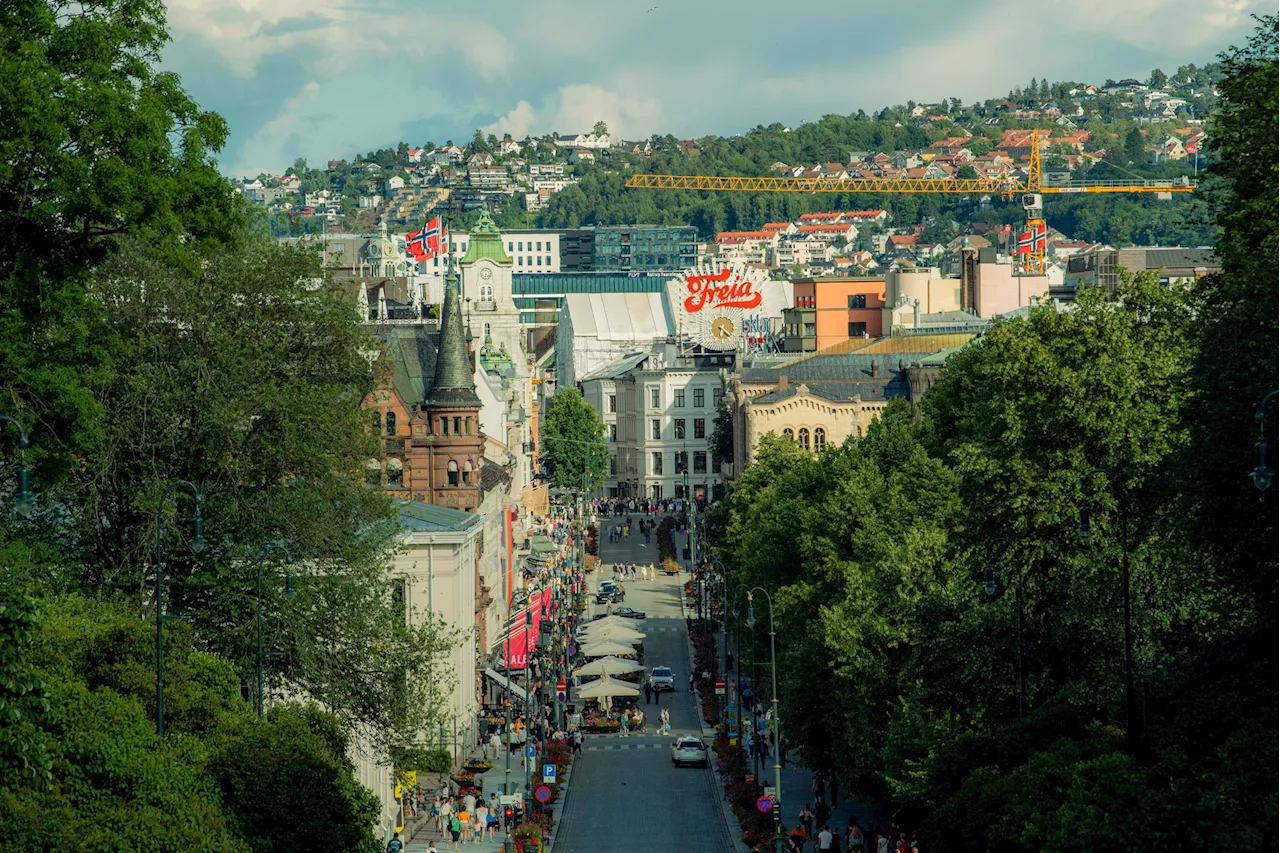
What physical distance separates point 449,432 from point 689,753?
16.8m

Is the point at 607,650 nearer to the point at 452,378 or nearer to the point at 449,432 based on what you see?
the point at 449,432

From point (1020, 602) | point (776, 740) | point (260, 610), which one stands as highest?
point (260, 610)

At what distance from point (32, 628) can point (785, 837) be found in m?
31.2

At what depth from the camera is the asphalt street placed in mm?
68125

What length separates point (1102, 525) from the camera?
175 ft

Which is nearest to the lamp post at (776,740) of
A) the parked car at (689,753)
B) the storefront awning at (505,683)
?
the parked car at (689,753)

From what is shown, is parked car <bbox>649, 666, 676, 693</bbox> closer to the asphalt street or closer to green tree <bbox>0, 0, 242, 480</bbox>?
the asphalt street

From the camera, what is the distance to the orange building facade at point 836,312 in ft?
629

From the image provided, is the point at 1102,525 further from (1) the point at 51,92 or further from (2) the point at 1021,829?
(1) the point at 51,92

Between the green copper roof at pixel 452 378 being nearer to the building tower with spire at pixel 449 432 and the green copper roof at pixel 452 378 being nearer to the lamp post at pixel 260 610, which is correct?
the building tower with spire at pixel 449 432

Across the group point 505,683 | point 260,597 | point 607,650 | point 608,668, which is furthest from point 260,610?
point 607,650

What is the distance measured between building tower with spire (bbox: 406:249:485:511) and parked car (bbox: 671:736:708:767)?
48.4ft

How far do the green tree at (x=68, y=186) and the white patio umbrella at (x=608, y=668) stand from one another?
52655 mm

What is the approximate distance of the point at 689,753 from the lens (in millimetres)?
84688
